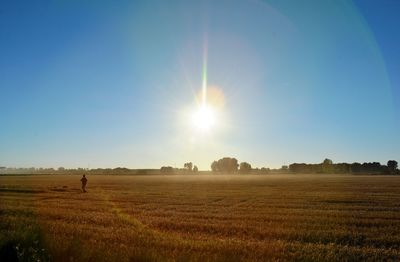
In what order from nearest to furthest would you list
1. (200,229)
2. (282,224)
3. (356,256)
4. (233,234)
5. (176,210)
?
(356,256), (233,234), (200,229), (282,224), (176,210)

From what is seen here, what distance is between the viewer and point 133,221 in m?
20.6

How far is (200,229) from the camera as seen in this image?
60.6 ft

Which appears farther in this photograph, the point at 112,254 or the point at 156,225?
the point at 156,225

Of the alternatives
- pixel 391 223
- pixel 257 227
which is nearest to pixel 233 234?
pixel 257 227

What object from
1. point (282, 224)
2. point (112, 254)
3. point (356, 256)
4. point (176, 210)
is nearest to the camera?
point (112, 254)

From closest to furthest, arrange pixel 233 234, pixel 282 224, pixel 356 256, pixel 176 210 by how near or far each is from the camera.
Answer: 1. pixel 356 256
2. pixel 233 234
3. pixel 282 224
4. pixel 176 210

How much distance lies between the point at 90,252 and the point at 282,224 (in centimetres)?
1178

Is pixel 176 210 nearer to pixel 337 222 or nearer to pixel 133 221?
pixel 133 221

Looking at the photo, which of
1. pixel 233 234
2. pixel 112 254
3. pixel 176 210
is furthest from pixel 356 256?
pixel 176 210

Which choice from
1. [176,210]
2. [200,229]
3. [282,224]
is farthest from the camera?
[176,210]

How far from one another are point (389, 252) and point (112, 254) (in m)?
9.72

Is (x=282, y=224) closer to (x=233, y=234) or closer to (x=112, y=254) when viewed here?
(x=233, y=234)

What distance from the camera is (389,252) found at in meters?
13.9

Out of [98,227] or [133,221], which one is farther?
[133,221]
